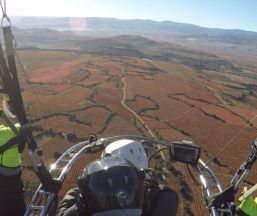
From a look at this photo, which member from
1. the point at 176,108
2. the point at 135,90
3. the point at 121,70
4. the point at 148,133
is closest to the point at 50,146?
the point at 148,133

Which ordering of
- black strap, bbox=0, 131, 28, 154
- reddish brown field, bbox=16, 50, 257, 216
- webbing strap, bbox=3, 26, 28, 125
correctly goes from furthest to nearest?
reddish brown field, bbox=16, 50, 257, 216
webbing strap, bbox=3, 26, 28, 125
black strap, bbox=0, 131, 28, 154

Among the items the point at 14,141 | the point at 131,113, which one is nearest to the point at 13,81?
the point at 14,141

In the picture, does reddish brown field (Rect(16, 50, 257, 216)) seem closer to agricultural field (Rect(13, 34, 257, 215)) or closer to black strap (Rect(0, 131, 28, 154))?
agricultural field (Rect(13, 34, 257, 215))

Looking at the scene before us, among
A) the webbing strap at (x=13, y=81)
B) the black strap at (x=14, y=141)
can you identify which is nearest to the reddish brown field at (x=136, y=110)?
the webbing strap at (x=13, y=81)

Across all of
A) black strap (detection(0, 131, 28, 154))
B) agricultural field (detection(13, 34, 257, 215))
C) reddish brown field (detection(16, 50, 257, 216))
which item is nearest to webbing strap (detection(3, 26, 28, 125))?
black strap (detection(0, 131, 28, 154))

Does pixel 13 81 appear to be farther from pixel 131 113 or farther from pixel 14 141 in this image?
pixel 131 113

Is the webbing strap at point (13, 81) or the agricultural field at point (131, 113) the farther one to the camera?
the agricultural field at point (131, 113)

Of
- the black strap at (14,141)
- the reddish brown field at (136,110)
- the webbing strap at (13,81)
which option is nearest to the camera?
the black strap at (14,141)

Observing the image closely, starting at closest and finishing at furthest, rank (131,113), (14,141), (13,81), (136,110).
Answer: (14,141) < (13,81) < (131,113) < (136,110)

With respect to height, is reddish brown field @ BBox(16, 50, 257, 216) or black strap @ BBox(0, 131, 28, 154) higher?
black strap @ BBox(0, 131, 28, 154)

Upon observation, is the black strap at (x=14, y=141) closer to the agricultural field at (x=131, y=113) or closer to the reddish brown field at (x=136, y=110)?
the reddish brown field at (x=136, y=110)
